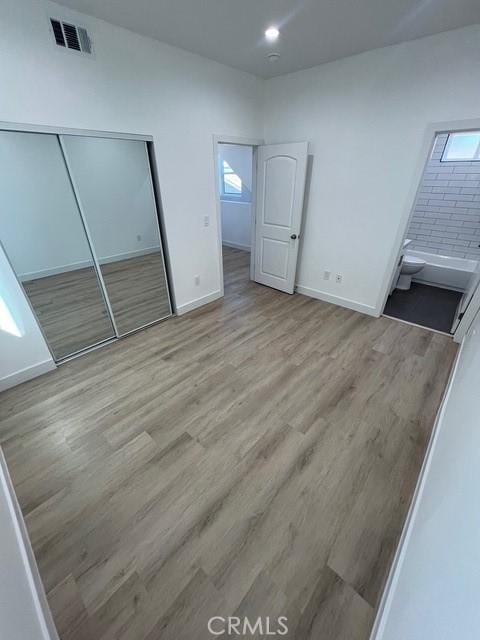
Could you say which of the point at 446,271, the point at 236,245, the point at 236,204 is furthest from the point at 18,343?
the point at 446,271

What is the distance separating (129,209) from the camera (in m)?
2.78

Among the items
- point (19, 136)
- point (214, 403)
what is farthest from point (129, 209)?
point (214, 403)

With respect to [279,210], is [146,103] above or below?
above

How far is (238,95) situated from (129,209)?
193cm

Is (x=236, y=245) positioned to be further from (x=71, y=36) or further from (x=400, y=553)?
(x=400, y=553)

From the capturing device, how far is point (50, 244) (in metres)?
2.74

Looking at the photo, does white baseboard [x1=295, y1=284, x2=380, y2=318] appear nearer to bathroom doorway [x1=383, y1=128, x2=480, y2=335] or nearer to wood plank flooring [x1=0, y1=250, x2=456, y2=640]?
bathroom doorway [x1=383, y1=128, x2=480, y2=335]

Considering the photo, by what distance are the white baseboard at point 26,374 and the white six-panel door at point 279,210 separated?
3.04m

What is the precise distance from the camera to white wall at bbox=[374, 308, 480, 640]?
58cm

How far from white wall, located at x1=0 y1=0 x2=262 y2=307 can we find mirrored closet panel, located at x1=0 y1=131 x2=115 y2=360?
0.33m

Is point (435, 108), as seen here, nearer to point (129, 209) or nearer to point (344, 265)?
point (344, 265)

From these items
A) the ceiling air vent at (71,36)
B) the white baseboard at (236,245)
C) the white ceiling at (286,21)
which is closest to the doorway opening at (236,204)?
the white baseboard at (236,245)

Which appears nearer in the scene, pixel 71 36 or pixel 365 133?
pixel 71 36

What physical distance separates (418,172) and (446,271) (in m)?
2.22
